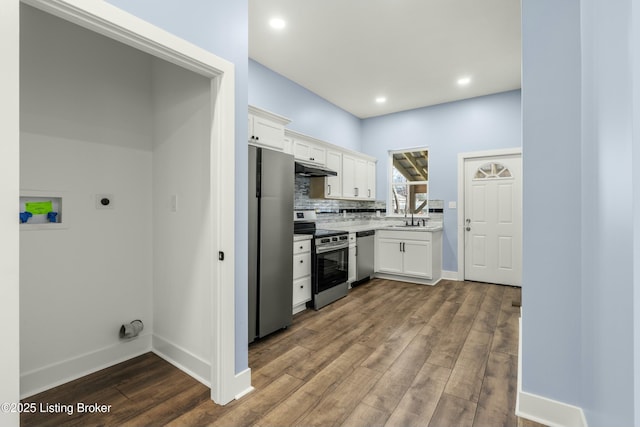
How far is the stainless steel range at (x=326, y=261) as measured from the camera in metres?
3.58

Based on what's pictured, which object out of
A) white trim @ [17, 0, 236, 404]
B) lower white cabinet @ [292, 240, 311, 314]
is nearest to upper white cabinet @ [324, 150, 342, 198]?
lower white cabinet @ [292, 240, 311, 314]

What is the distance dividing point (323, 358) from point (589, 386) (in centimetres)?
165

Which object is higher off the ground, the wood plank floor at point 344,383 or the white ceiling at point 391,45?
the white ceiling at point 391,45

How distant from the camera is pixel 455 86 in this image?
4.54 meters

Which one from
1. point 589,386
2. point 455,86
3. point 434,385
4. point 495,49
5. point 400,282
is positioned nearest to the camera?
point 589,386

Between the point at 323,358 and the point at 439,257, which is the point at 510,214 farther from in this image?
the point at 323,358

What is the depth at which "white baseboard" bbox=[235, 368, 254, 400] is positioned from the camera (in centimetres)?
192

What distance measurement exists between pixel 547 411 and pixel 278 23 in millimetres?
3739

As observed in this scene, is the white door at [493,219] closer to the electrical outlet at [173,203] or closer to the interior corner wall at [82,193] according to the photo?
the electrical outlet at [173,203]

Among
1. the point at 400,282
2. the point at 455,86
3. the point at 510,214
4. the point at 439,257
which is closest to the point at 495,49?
the point at 455,86

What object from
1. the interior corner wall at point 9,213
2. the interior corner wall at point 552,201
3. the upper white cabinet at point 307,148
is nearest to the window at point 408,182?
the upper white cabinet at point 307,148

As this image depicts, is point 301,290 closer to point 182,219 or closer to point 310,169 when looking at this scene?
point 310,169

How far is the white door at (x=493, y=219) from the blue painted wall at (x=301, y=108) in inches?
87.3

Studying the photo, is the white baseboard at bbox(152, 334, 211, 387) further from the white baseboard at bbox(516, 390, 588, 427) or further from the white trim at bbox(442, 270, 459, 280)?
the white trim at bbox(442, 270, 459, 280)
